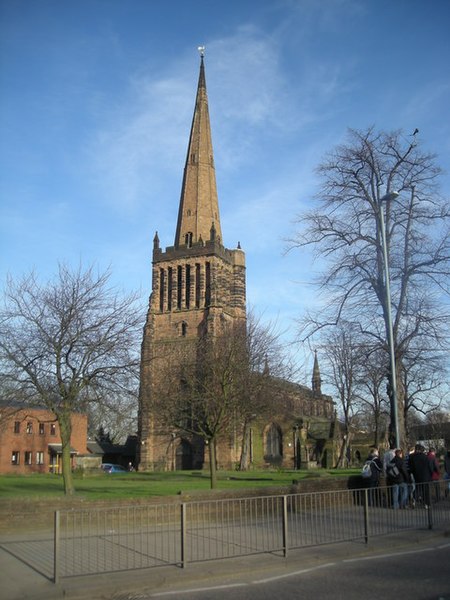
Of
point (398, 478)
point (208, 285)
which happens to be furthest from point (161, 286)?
point (398, 478)

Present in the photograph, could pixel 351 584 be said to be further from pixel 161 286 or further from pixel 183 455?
pixel 161 286

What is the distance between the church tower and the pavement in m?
49.2

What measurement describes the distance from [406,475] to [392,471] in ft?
A: 1.28

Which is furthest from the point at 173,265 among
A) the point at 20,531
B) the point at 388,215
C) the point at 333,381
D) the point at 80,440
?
the point at 20,531

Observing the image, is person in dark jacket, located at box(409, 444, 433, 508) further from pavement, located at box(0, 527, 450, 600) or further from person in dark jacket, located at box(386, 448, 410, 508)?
pavement, located at box(0, 527, 450, 600)

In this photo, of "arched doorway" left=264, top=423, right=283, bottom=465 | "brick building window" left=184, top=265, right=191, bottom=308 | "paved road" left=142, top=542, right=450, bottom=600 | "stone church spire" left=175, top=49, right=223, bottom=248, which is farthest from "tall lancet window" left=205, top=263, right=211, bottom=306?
"paved road" left=142, top=542, right=450, bottom=600

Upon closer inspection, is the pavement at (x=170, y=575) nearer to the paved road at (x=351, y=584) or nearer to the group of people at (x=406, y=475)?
the paved road at (x=351, y=584)

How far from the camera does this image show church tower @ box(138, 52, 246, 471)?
60281 mm

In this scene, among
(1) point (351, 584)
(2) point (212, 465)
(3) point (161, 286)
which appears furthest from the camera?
(3) point (161, 286)

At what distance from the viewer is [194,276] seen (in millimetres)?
66188

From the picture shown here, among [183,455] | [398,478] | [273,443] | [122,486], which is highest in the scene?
[398,478]

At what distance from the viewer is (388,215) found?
21.6m

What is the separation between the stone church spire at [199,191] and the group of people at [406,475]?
2038 inches

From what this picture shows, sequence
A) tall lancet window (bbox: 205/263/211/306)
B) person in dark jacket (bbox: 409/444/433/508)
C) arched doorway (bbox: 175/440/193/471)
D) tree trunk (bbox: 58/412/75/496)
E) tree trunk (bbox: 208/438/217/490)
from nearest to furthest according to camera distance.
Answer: person in dark jacket (bbox: 409/444/433/508), tree trunk (bbox: 58/412/75/496), tree trunk (bbox: 208/438/217/490), arched doorway (bbox: 175/440/193/471), tall lancet window (bbox: 205/263/211/306)
